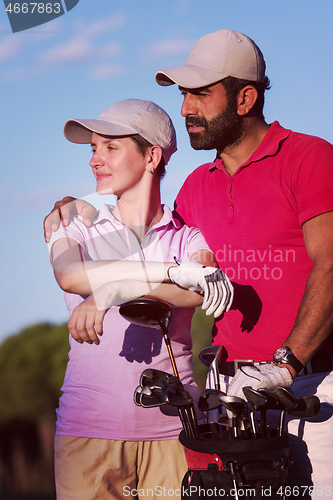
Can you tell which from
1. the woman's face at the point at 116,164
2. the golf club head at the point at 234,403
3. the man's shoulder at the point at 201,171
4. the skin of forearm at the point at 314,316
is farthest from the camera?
the man's shoulder at the point at 201,171

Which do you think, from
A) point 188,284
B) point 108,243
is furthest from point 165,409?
point 108,243

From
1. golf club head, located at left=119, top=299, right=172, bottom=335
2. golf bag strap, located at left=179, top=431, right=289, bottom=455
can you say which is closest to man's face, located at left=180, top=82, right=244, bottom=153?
golf club head, located at left=119, top=299, right=172, bottom=335

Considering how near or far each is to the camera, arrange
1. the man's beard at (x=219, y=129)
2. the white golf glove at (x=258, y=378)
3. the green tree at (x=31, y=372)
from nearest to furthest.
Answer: the white golf glove at (x=258, y=378) → the man's beard at (x=219, y=129) → the green tree at (x=31, y=372)

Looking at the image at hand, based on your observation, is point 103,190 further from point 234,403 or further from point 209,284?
point 234,403

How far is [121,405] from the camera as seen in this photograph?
5.24ft

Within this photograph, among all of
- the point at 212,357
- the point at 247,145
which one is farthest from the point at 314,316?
the point at 247,145

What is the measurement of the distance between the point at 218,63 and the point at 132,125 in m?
0.38

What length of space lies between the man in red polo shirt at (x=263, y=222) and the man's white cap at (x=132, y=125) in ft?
0.28

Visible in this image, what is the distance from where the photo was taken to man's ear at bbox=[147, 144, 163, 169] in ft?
5.86

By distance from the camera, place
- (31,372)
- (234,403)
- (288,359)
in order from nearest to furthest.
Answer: (234,403) → (288,359) → (31,372)

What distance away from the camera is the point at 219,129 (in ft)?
5.97

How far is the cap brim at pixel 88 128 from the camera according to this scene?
66.4 inches

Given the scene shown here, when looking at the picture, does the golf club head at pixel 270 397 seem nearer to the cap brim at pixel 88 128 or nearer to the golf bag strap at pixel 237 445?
the golf bag strap at pixel 237 445

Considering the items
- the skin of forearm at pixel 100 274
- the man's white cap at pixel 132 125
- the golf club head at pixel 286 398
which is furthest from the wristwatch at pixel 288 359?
the man's white cap at pixel 132 125
